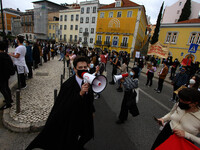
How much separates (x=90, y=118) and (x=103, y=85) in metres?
0.84

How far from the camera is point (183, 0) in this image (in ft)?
109

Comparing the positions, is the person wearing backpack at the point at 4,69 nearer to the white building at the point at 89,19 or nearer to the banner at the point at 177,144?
the banner at the point at 177,144

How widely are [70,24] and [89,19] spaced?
25.3ft

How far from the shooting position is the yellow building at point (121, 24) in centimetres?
2689

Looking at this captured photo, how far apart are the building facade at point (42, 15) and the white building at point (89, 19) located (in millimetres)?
16292

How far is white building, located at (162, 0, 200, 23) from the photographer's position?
31.9m

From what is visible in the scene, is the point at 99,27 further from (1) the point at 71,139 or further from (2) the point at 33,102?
(1) the point at 71,139

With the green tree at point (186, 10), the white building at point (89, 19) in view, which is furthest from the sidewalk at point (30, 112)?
the green tree at point (186, 10)

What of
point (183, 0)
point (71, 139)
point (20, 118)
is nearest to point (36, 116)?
point (20, 118)

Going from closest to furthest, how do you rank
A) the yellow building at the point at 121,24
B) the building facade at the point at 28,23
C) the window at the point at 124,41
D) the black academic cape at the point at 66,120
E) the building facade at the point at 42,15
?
1. the black academic cape at the point at 66,120
2. the yellow building at the point at 121,24
3. the window at the point at 124,41
4. the building facade at the point at 42,15
5. the building facade at the point at 28,23

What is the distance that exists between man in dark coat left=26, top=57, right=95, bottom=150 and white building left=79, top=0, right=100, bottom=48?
31.8m

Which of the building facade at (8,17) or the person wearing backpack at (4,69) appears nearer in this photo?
the person wearing backpack at (4,69)

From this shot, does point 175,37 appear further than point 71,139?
Yes

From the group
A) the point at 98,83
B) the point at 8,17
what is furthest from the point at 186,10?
the point at 8,17
